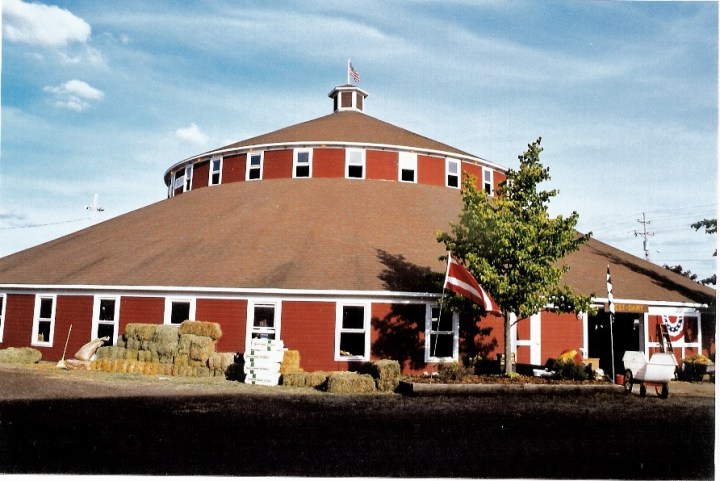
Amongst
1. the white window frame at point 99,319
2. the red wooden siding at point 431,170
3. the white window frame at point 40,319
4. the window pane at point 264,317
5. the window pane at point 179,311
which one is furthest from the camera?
the red wooden siding at point 431,170

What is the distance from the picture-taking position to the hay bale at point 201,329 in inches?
798

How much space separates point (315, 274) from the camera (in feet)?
69.6

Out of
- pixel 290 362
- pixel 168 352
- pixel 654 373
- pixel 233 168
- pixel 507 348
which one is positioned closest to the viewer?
pixel 654 373

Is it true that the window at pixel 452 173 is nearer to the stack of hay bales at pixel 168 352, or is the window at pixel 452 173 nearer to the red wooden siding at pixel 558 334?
the red wooden siding at pixel 558 334

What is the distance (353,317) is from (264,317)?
3.30 meters

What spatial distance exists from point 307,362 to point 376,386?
391 centimetres

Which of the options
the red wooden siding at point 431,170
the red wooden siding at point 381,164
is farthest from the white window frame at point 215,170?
the red wooden siding at point 431,170

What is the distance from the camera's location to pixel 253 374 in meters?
18.2

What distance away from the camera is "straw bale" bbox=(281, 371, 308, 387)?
59.2 feet

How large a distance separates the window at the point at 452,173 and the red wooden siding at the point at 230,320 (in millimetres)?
15138

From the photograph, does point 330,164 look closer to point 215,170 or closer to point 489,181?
point 215,170

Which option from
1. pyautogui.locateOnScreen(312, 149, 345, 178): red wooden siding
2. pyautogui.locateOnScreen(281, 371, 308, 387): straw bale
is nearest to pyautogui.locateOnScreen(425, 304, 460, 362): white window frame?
pyautogui.locateOnScreen(281, 371, 308, 387): straw bale

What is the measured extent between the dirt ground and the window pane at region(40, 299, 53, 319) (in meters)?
7.71

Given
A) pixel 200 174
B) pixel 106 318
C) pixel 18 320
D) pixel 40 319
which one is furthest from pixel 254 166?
pixel 18 320
